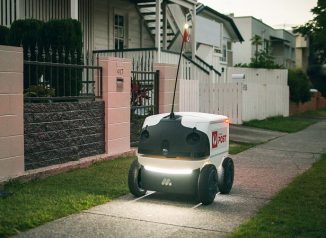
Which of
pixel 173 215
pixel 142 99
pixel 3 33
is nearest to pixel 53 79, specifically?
pixel 142 99

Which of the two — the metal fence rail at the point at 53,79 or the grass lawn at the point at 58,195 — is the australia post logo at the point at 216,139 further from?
the metal fence rail at the point at 53,79

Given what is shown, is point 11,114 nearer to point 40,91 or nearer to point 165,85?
point 40,91

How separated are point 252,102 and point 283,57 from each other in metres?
32.7

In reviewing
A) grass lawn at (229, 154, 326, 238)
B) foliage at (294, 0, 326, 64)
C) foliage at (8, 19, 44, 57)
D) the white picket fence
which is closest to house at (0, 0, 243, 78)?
the white picket fence

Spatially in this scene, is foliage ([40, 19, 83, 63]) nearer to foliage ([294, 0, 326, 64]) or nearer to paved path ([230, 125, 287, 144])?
paved path ([230, 125, 287, 144])

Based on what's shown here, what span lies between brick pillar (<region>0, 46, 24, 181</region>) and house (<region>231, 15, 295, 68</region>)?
2547cm

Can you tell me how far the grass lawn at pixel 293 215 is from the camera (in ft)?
17.1

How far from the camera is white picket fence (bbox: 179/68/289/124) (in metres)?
14.5

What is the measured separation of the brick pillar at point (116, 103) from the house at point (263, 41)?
22.4 m

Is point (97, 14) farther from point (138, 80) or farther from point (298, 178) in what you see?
point (298, 178)

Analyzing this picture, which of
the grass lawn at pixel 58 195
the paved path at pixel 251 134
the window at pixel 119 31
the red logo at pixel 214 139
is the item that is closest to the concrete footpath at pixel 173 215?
the grass lawn at pixel 58 195

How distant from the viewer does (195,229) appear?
5395 mm

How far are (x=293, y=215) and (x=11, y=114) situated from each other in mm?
4294

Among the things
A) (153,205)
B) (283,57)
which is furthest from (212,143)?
(283,57)
